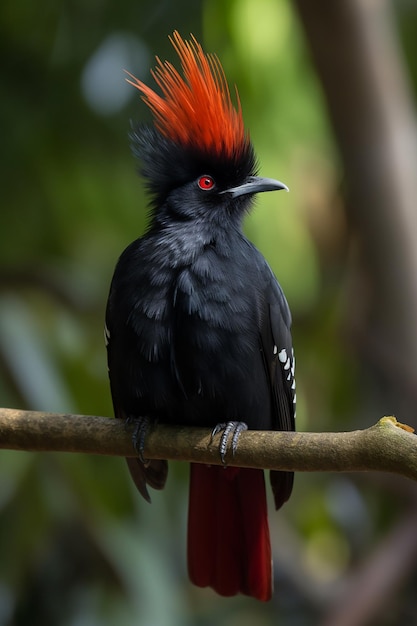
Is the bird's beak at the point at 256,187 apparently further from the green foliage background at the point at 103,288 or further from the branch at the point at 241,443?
the green foliage background at the point at 103,288

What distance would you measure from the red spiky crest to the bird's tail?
1.12 m

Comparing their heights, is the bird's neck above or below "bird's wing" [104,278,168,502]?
above

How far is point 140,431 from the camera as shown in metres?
2.84

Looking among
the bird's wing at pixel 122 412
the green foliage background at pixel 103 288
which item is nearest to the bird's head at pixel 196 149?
the bird's wing at pixel 122 412

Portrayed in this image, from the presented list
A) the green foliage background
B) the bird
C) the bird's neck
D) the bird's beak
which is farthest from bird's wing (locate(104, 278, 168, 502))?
the green foliage background

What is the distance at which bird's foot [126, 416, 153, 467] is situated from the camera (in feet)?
9.07

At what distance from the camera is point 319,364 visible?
5.51 metres

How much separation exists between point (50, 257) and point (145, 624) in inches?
74.4

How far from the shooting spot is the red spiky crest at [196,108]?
302cm

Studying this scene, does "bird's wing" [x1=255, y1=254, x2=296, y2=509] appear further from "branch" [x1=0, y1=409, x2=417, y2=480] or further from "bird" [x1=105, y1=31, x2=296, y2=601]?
"branch" [x1=0, y1=409, x2=417, y2=480]

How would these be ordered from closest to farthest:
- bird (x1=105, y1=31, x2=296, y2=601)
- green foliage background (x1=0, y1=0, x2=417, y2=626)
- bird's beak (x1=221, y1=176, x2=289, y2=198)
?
bird (x1=105, y1=31, x2=296, y2=601)
bird's beak (x1=221, y1=176, x2=289, y2=198)
green foliage background (x1=0, y1=0, x2=417, y2=626)

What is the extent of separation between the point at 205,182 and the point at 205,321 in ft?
1.85

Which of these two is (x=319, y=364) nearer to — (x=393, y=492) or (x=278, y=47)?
(x=393, y=492)

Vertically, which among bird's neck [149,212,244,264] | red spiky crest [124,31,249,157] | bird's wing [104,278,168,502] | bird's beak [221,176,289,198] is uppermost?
red spiky crest [124,31,249,157]
